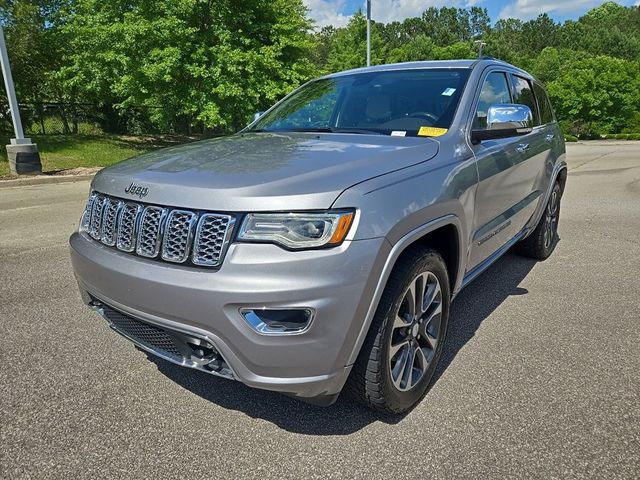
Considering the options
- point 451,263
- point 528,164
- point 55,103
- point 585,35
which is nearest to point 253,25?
point 55,103

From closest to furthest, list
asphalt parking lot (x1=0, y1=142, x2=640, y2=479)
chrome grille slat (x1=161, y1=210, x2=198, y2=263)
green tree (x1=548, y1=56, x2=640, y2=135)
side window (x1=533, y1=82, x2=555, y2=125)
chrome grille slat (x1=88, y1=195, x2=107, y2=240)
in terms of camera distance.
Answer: chrome grille slat (x1=161, y1=210, x2=198, y2=263)
asphalt parking lot (x1=0, y1=142, x2=640, y2=479)
chrome grille slat (x1=88, y1=195, x2=107, y2=240)
side window (x1=533, y1=82, x2=555, y2=125)
green tree (x1=548, y1=56, x2=640, y2=135)

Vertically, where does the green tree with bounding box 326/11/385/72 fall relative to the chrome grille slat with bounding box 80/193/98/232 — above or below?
above

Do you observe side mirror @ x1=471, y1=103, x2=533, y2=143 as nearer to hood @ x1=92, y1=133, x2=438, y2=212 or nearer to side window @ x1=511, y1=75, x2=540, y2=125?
hood @ x1=92, y1=133, x2=438, y2=212

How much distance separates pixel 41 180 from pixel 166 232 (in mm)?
10657

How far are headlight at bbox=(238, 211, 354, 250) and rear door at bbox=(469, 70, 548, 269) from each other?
1322 mm

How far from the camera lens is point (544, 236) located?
191 inches

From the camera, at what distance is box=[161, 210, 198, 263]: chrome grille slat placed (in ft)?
6.51

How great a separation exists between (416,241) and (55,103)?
76.0 feet

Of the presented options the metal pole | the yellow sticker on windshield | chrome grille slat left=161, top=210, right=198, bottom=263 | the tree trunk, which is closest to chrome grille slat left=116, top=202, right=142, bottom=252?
chrome grille slat left=161, top=210, right=198, bottom=263

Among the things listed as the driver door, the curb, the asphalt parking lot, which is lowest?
the asphalt parking lot

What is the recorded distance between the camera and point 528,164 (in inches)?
152

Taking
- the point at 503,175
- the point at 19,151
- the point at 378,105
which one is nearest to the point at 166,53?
the point at 19,151

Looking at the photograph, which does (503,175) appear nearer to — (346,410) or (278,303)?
(346,410)

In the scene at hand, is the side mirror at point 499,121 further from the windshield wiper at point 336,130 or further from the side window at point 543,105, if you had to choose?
the side window at point 543,105
